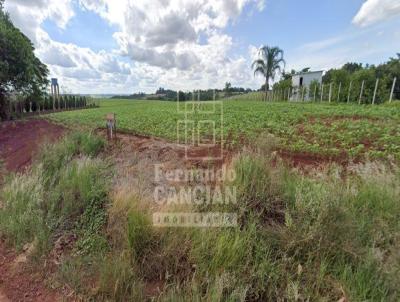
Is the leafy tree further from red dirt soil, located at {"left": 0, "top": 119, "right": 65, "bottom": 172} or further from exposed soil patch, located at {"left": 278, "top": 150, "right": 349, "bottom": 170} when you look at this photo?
exposed soil patch, located at {"left": 278, "top": 150, "right": 349, "bottom": 170}

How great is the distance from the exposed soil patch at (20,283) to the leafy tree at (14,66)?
37.8ft

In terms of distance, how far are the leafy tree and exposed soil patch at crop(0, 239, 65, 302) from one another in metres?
11.5

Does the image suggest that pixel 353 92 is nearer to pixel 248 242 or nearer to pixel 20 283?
pixel 248 242

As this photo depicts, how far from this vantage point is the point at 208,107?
13094mm

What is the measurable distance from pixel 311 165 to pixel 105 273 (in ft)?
11.3

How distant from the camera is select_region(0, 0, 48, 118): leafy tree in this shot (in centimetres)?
1058

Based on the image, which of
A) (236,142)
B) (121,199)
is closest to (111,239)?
(121,199)

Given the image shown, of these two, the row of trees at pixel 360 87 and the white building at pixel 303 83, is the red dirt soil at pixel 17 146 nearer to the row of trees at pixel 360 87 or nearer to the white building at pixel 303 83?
the row of trees at pixel 360 87

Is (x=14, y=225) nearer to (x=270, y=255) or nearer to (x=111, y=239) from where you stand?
(x=111, y=239)

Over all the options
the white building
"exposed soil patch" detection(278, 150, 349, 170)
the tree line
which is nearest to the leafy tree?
the tree line

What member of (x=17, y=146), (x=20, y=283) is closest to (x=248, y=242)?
(x=20, y=283)

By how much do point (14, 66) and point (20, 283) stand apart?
12596 mm

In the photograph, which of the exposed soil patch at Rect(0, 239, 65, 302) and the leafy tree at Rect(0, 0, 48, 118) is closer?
the exposed soil patch at Rect(0, 239, 65, 302)

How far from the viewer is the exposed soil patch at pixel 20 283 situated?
76.7 inches
